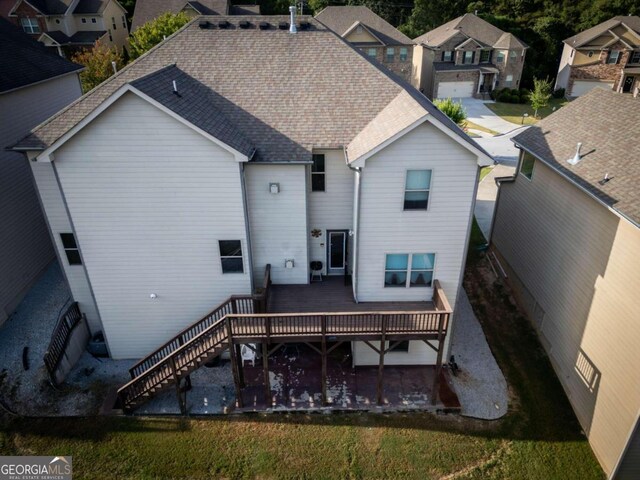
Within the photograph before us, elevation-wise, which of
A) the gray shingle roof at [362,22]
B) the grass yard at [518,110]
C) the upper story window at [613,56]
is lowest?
the grass yard at [518,110]

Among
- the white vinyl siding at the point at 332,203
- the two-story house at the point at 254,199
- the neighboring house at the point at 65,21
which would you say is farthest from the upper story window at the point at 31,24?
the white vinyl siding at the point at 332,203

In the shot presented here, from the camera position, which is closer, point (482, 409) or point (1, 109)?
point (482, 409)

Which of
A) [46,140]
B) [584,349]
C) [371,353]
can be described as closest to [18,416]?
[46,140]

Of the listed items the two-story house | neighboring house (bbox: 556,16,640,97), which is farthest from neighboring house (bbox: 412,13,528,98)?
the two-story house

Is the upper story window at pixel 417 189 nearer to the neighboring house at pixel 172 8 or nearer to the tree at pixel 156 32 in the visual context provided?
the tree at pixel 156 32

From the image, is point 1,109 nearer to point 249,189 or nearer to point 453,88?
point 249,189

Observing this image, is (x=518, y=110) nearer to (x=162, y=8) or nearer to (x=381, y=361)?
(x=162, y=8)
